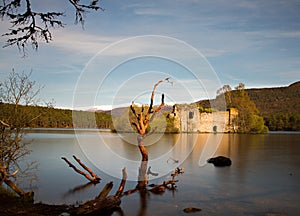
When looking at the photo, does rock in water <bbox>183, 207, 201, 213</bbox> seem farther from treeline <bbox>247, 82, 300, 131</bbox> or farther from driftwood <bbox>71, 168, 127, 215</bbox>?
treeline <bbox>247, 82, 300, 131</bbox>

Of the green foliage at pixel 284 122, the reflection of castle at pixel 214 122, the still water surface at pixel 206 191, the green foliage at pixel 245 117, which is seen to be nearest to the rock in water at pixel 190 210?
the still water surface at pixel 206 191

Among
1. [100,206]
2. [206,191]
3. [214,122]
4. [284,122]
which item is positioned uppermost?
[284,122]

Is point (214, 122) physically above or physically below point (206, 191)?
above

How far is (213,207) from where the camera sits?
916cm

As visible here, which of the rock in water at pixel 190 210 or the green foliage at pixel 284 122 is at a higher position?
the green foliage at pixel 284 122

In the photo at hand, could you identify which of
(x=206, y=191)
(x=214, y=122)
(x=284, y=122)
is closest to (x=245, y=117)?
(x=214, y=122)

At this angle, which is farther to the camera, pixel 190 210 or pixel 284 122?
pixel 284 122

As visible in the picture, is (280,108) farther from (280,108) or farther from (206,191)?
(206,191)

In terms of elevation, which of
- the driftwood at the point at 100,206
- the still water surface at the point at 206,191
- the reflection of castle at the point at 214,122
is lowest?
the still water surface at the point at 206,191

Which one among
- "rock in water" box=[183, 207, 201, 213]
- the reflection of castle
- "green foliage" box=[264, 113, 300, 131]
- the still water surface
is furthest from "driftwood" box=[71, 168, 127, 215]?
"green foliage" box=[264, 113, 300, 131]

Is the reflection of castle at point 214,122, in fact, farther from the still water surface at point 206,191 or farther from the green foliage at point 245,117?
the still water surface at point 206,191

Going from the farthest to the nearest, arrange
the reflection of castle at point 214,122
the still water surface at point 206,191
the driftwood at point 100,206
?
1. the reflection of castle at point 214,122
2. the still water surface at point 206,191
3. the driftwood at point 100,206

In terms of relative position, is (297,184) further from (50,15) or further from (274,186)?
(50,15)

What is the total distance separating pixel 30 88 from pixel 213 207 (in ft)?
19.7
